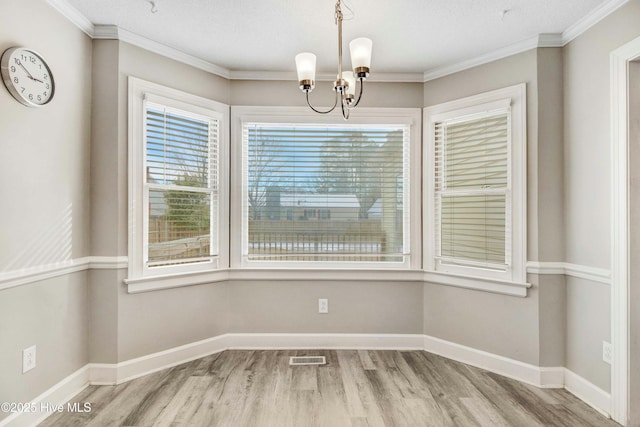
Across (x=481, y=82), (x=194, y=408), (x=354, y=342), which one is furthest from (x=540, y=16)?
(x=194, y=408)

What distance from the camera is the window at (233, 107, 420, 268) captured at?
11.0ft

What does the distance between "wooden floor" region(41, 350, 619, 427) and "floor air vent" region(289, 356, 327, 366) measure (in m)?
0.07

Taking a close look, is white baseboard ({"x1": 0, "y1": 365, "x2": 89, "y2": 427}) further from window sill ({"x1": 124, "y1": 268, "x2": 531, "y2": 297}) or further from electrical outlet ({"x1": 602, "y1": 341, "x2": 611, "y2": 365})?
electrical outlet ({"x1": 602, "y1": 341, "x2": 611, "y2": 365})

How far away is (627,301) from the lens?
7.06 ft

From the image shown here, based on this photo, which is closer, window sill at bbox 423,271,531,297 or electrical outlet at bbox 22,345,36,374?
electrical outlet at bbox 22,345,36,374

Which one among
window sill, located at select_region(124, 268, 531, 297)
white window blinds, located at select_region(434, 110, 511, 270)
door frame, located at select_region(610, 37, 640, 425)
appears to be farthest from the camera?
window sill, located at select_region(124, 268, 531, 297)

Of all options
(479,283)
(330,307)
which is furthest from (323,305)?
(479,283)

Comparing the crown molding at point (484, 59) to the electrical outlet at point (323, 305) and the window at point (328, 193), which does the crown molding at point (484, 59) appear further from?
the electrical outlet at point (323, 305)

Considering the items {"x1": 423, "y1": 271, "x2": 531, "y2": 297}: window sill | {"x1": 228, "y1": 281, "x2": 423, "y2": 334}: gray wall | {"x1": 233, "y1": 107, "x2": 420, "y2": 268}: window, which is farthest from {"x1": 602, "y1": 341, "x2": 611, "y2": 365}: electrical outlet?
{"x1": 233, "y1": 107, "x2": 420, "y2": 268}: window

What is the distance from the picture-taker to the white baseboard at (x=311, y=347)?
236cm

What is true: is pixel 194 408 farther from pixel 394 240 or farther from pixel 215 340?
pixel 394 240

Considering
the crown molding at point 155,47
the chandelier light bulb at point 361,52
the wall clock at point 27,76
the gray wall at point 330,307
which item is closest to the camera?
the chandelier light bulb at point 361,52

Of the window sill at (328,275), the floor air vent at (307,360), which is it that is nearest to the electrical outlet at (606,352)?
the window sill at (328,275)

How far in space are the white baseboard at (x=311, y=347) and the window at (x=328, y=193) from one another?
66 centimetres
